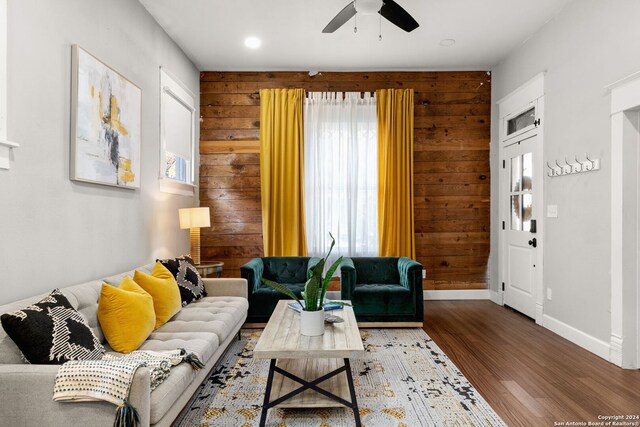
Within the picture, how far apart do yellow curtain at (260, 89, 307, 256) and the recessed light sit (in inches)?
29.2

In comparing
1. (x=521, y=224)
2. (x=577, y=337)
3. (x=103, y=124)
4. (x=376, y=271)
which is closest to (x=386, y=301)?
(x=376, y=271)

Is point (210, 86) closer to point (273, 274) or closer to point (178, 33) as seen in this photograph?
point (178, 33)

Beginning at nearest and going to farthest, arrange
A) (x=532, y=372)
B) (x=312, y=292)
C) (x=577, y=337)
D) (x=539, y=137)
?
1. (x=312, y=292)
2. (x=532, y=372)
3. (x=577, y=337)
4. (x=539, y=137)

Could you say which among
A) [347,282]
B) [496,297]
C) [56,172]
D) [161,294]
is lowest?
[496,297]

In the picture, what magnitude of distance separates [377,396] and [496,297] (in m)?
3.39

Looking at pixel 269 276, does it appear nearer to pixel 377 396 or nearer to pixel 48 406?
pixel 377 396

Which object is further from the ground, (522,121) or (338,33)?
(338,33)

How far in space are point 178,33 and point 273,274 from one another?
2.88 m

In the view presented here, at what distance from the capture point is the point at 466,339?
3863mm

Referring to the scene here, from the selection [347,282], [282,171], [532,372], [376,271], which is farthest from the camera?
[282,171]

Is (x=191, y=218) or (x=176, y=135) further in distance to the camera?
(x=176, y=135)

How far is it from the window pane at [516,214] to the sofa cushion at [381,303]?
1748 mm

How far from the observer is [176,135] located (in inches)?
184

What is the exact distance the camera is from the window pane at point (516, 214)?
4875 mm
